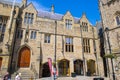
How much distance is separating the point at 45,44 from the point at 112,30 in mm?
11816

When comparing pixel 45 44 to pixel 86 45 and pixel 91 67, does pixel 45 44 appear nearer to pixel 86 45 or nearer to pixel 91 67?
pixel 86 45

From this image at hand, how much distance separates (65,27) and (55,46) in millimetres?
4465

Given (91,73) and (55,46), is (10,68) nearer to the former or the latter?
(55,46)

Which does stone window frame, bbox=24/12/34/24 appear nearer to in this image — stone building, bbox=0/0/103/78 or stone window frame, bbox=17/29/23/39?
stone building, bbox=0/0/103/78

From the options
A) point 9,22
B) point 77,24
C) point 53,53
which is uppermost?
point 77,24

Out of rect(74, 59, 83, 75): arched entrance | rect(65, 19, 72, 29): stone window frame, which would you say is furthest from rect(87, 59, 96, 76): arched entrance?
rect(65, 19, 72, 29): stone window frame

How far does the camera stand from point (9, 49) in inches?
598

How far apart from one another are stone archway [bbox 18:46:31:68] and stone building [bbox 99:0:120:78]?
517 inches

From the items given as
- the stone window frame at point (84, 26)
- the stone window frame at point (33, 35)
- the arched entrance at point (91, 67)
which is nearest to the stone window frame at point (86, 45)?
the arched entrance at point (91, 67)

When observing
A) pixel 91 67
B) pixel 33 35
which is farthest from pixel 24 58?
pixel 91 67

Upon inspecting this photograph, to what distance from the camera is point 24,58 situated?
1719 cm

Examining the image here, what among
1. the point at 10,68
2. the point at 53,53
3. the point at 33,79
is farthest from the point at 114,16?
the point at 10,68

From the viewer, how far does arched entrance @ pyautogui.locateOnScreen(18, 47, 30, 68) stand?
55.3 feet

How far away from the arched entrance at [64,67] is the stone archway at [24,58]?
17.2ft
